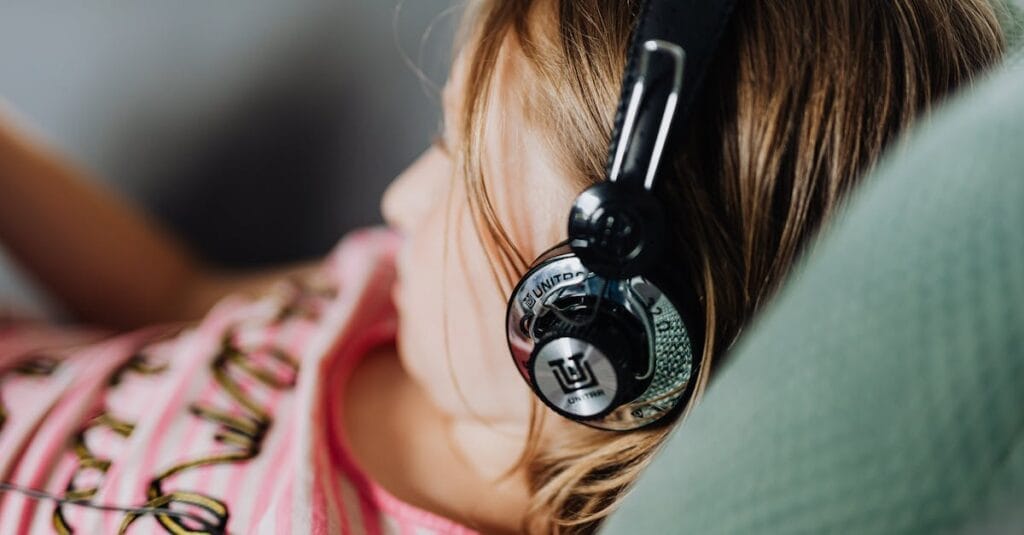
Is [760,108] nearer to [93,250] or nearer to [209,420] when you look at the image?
[209,420]

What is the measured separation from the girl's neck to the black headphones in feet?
0.63

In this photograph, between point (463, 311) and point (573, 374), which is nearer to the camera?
point (573, 374)

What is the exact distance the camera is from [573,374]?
1.57 feet

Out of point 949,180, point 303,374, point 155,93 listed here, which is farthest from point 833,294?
point 155,93

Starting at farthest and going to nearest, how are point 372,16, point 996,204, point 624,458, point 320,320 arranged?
point 372,16 → point 320,320 → point 624,458 → point 996,204

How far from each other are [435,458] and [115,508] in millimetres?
237

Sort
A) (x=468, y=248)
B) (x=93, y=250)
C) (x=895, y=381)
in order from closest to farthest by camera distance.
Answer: (x=895, y=381), (x=468, y=248), (x=93, y=250)

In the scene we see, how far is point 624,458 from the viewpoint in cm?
59

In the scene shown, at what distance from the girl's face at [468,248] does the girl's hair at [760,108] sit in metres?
0.02

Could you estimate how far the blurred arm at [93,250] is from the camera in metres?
0.96

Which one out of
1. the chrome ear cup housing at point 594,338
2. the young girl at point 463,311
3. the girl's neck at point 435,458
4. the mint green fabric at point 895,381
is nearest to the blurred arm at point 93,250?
the young girl at point 463,311

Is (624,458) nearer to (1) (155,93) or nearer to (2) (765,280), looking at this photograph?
(2) (765,280)

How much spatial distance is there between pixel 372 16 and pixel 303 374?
1.62 ft

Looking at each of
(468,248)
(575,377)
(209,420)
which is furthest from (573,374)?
(209,420)
